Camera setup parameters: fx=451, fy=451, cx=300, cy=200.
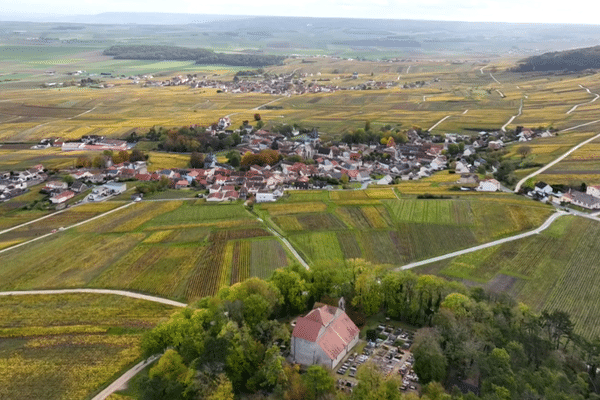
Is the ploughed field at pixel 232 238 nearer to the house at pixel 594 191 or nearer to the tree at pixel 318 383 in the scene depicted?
the house at pixel 594 191

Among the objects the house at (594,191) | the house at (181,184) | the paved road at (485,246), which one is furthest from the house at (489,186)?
the house at (181,184)

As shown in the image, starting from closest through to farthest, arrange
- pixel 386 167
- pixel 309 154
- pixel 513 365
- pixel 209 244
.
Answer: pixel 513 365
pixel 209 244
pixel 386 167
pixel 309 154

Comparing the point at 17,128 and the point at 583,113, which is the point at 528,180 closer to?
the point at 583,113

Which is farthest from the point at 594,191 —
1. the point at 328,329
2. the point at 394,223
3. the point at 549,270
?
the point at 328,329

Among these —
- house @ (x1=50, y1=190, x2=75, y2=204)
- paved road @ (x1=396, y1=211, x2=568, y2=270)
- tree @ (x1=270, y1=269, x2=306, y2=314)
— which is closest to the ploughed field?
paved road @ (x1=396, y1=211, x2=568, y2=270)

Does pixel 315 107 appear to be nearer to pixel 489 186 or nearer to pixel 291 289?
pixel 489 186

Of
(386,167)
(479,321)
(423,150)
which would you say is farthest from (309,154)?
(479,321)
